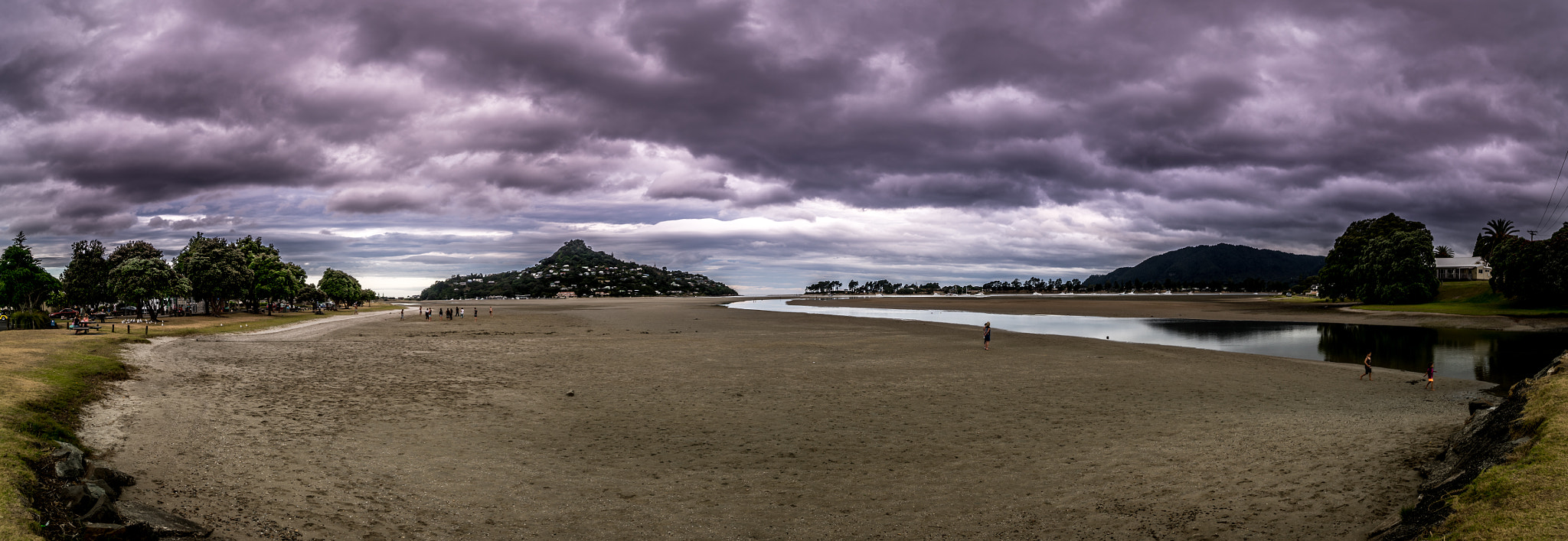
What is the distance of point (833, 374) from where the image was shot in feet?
87.8

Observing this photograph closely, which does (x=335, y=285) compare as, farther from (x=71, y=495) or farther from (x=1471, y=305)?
(x=1471, y=305)

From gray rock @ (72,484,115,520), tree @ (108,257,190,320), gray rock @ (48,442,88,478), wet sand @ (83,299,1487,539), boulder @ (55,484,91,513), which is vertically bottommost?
wet sand @ (83,299,1487,539)

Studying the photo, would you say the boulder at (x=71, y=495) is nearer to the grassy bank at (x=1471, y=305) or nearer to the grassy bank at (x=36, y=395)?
the grassy bank at (x=36, y=395)

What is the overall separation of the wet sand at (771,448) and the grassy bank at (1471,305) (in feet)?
179

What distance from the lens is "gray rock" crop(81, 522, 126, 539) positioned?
28.6 feet

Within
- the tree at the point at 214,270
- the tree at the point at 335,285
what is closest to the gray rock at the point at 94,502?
the tree at the point at 214,270

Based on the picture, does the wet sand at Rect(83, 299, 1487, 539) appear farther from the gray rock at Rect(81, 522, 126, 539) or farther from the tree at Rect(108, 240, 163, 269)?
the tree at Rect(108, 240, 163, 269)

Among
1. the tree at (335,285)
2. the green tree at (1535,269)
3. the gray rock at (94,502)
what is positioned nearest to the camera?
the gray rock at (94,502)

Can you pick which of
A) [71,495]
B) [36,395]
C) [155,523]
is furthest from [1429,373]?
[36,395]

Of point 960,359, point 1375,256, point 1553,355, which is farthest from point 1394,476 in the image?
point 1375,256

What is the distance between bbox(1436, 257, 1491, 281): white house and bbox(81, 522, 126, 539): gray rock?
158979mm

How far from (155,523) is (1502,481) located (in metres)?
18.4

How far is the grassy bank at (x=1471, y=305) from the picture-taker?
61.2 m

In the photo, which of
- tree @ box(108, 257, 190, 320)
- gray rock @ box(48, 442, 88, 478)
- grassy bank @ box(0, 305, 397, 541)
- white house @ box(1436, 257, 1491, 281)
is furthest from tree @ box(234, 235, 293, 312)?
white house @ box(1436, 257, 1491, 281)
